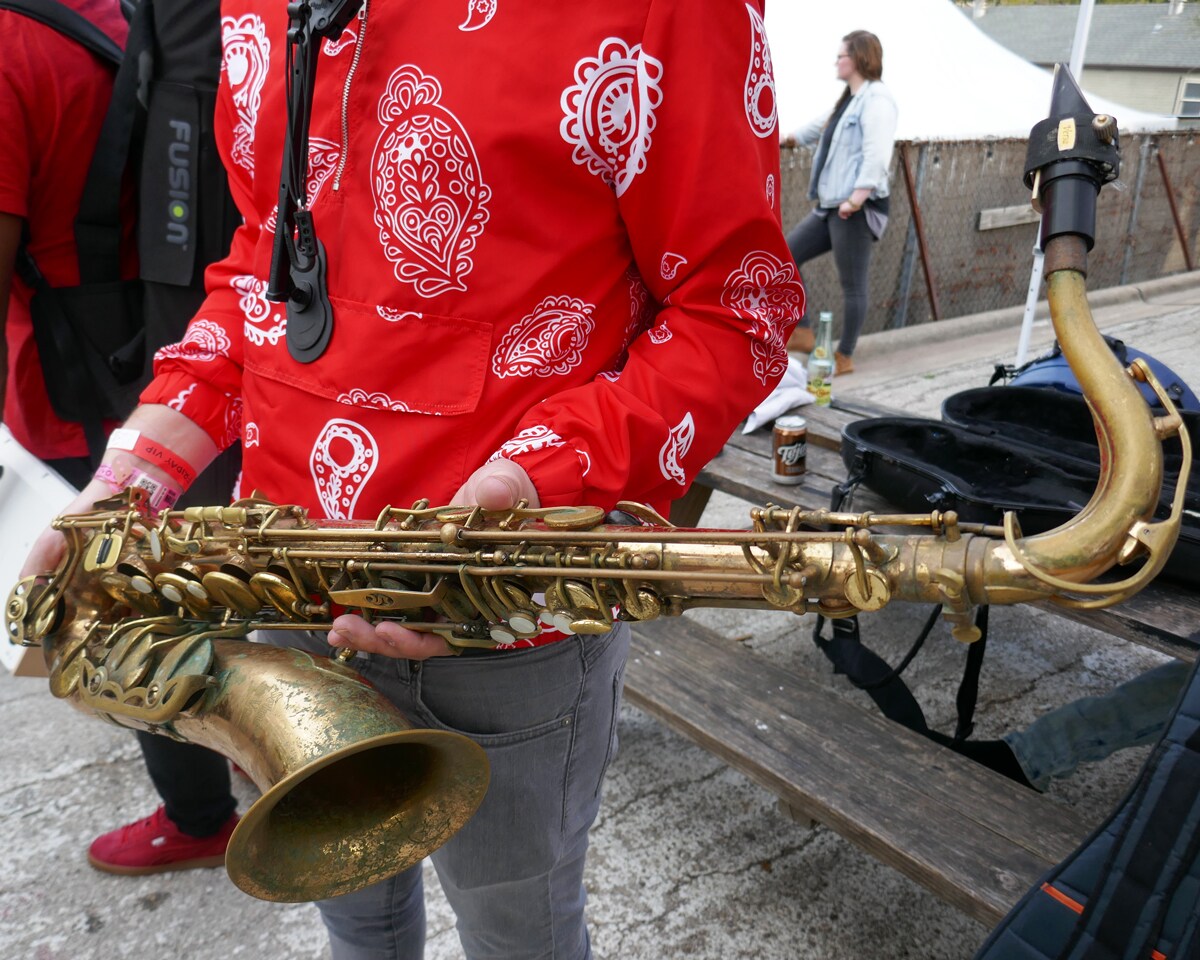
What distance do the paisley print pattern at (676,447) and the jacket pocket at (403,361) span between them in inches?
10.5

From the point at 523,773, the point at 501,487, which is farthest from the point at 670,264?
the point at 523,773

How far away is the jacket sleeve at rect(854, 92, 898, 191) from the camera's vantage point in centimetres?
650

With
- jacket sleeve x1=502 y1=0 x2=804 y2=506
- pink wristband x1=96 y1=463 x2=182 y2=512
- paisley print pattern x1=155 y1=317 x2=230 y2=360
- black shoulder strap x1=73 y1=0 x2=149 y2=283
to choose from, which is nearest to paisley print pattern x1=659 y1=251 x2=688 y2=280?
jacket sleeve x1=502 y1=0 x2=804 y2=506

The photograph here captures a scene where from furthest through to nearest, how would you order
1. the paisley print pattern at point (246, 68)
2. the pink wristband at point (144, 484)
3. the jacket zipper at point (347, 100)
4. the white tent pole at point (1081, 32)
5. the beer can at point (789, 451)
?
the white tent pole at point (1081, 32)
the beer can at point (789, 451)
the pink wristband at point (144, 484)
the paisley print pattern at point (246, 68)
the jacket zipper at point (347, 100)

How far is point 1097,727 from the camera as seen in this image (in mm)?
2553

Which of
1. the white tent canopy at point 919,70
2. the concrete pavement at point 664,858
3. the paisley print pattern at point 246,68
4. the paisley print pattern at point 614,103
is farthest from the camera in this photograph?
the white tent canopy at point 919,70

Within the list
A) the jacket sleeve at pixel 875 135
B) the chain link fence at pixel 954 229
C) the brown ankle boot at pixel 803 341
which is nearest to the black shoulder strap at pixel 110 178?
the jacket sleeve at pixel 875 135

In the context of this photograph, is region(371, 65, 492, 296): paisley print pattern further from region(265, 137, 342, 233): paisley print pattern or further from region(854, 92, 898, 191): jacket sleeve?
region(854, 92, 898, 191): jacket sleeve

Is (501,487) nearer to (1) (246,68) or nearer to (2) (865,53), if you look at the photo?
(1) (246,68)

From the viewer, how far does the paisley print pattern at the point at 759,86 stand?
4.05ft

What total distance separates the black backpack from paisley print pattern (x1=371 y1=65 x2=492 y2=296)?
117 cm

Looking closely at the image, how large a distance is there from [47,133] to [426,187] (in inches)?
54.7

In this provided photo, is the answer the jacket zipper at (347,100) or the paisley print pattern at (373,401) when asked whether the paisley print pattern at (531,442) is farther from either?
the jacket zipper at (347,100)

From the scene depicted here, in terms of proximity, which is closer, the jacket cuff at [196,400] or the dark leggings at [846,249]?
the jacket cuff at [196,400]
